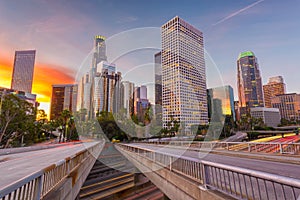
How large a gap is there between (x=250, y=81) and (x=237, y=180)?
21699cm

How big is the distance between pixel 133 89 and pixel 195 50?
20.4 ft

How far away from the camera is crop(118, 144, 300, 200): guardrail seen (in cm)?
255

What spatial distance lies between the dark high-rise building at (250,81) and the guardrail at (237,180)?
204092 millimetres

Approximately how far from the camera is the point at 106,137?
167ft

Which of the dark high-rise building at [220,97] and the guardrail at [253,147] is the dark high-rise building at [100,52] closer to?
the dark high-rise building at [220,97]

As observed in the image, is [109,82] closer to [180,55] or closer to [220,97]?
[180,55]

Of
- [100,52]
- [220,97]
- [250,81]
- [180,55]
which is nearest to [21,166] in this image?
[100,52]

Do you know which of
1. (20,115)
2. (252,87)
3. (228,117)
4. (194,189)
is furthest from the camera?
(252,87)

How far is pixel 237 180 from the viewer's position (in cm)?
515

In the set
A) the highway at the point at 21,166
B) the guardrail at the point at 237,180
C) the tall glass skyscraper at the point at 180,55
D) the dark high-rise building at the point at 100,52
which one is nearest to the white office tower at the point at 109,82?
the dark high-rise building at the point at 100,52

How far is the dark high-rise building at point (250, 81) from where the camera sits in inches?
7047

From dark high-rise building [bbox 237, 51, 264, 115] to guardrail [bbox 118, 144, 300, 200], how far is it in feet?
670

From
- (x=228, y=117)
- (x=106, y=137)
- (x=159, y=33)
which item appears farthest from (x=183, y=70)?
(x=228, y=117)

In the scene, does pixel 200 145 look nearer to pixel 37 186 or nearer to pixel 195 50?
pixel 195 50
